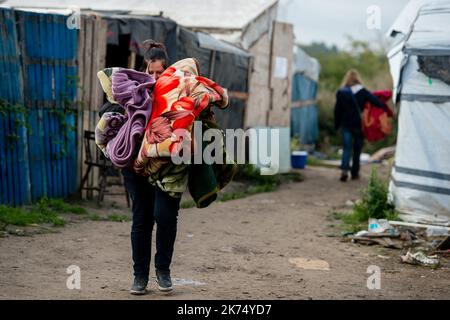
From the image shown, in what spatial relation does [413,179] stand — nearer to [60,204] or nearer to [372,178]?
[372,178]

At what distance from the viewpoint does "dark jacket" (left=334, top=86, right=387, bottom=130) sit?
14.3 meters

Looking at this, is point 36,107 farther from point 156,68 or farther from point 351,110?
point 351,110

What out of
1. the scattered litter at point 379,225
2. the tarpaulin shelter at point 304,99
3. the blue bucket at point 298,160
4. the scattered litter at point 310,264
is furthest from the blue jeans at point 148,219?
the tarpaulin shelter at point 304,99

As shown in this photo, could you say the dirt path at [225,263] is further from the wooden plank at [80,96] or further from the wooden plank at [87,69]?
the wooden plank at [87,69]

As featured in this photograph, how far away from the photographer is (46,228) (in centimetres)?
830

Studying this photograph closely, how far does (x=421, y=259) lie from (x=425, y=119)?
97.3 inches

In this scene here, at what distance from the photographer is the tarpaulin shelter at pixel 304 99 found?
20641mm

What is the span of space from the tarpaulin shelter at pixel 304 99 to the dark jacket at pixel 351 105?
5.50 metres

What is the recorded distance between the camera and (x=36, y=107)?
9.46 meters

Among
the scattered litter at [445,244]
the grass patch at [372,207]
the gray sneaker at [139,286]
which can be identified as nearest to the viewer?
the gray sneaker at [139,286]

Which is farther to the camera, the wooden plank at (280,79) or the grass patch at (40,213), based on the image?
the wooden plank at (280,79)

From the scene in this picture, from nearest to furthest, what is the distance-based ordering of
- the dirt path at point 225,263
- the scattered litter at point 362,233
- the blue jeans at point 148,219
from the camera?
the blue jeans at point 148,219 < the dirt path at point 225,263 < the scattered litter at point 362,233

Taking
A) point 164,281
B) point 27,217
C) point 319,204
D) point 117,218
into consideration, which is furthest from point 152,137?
point 319,204
